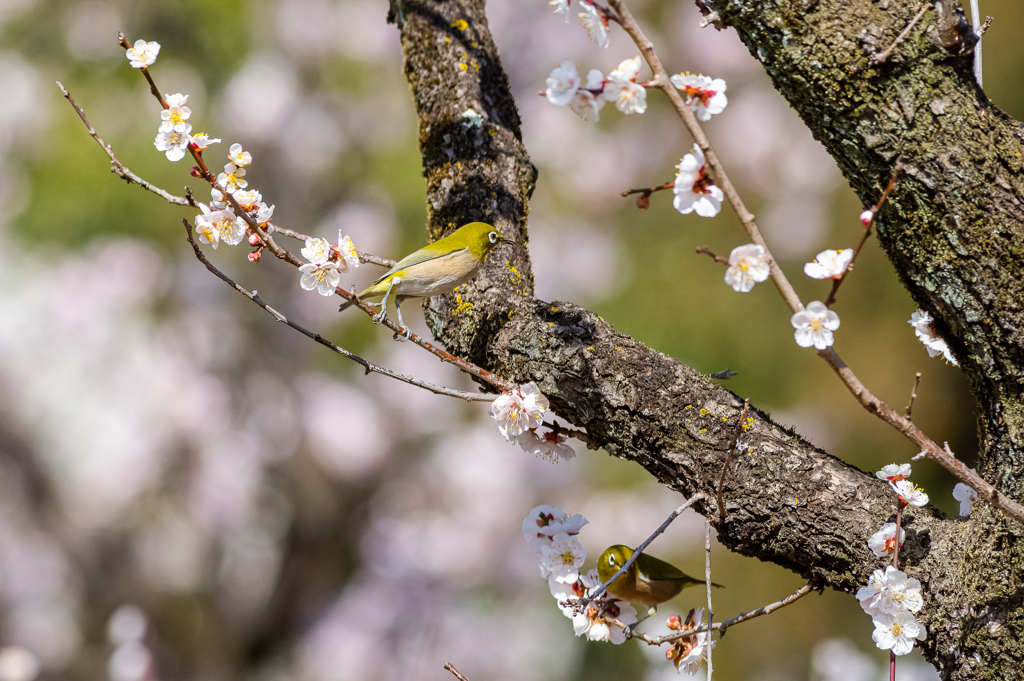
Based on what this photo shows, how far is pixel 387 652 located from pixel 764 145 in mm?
4071

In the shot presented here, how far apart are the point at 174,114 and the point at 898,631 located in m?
1.09

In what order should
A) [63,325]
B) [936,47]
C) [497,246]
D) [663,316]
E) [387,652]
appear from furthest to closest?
[663,316] → [63,325] → [387,652] → [497,246] → [936,47]

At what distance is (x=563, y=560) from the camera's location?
1068mm

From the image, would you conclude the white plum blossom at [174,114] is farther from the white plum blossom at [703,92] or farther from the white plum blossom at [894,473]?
the white plum blossom at [894,473]

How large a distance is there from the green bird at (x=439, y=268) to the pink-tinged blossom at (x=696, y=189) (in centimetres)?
41

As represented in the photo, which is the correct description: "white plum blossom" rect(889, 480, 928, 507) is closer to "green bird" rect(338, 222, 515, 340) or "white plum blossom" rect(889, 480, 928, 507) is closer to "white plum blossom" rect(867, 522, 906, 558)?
"white plum blossom" rect(867, 522, 906, 558)

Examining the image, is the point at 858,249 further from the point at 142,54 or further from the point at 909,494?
the point at 142,54

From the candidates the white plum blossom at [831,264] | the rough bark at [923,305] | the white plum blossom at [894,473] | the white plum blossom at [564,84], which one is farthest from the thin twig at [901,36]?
the white plum blossom at [894,473]

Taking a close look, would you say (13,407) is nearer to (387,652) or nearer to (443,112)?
(387,652)

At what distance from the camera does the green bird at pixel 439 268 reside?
1116mm

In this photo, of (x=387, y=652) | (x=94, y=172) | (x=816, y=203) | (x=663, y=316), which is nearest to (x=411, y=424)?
(x=387, y=652)

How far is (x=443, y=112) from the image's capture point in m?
1.36

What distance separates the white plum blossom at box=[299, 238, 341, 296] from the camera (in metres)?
0.95

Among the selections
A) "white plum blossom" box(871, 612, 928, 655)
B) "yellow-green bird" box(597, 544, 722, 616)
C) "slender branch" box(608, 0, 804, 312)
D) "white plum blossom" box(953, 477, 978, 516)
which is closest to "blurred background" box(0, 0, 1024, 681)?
"yellow-green bird" box(597, 544, 722, 616)
